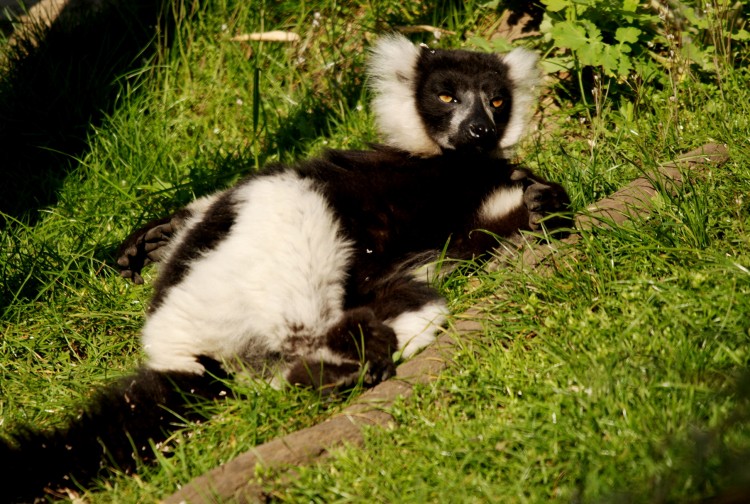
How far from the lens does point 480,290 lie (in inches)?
139

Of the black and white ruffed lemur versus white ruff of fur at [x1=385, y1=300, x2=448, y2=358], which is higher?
the black and white ruffed lemur

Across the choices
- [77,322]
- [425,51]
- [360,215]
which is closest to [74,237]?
[77,322]

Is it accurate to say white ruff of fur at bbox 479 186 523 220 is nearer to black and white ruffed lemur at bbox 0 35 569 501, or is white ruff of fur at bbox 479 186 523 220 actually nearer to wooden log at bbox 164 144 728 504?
black and white ruffed lemur at bbox 0 35 569 501

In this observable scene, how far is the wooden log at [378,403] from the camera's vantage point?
104 inches

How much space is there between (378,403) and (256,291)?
719 mm

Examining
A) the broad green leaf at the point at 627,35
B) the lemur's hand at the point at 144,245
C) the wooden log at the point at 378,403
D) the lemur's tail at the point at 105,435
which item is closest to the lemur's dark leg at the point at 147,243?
the lemur's hand at the point at 144,245

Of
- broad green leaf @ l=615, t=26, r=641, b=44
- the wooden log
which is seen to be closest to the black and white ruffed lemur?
the wooden log

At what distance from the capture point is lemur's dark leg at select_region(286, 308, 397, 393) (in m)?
3.08

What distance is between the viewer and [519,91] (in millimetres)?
4516

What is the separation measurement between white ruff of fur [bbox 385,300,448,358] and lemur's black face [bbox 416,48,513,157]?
3.37 feet

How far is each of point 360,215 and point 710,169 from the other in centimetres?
162

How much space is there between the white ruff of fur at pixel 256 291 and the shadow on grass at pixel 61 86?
2073mm

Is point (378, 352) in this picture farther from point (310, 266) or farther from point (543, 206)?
point (543, 206)

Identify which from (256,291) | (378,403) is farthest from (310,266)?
(378,403)
